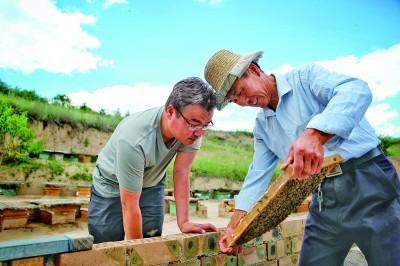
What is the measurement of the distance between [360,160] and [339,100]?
20.1 inches

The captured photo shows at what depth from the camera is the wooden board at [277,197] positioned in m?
1.72

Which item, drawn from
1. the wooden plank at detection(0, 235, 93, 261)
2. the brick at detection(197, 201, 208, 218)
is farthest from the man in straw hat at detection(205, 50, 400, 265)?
the brick at detection(197, 201, 208, 218)

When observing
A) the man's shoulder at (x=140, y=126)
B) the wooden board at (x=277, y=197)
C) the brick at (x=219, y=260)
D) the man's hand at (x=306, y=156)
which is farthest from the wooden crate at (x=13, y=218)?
the man's hand at (x=306, y=156)

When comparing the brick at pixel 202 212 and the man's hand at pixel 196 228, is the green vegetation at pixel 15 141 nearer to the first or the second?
the brick at pixel 202 212

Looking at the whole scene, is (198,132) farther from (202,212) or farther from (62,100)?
(62,100)

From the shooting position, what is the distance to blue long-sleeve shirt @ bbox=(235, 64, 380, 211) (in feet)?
5.69

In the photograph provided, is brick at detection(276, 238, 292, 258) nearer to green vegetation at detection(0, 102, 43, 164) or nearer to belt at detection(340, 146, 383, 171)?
belt at detection(340, 146, 383, 171)

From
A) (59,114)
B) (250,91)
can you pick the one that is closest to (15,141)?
(59,114)

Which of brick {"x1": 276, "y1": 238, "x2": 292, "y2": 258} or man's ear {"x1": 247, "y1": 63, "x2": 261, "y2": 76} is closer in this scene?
man's ear {"x1": 247, "y1": 63, "x2": 261, "y2": 76}

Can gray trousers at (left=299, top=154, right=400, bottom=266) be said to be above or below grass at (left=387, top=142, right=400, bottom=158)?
below

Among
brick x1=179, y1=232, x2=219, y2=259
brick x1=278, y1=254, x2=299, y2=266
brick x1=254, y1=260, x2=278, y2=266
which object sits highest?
brick x1=179, y1=232, x2=219, y2=259

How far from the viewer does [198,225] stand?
107 inches

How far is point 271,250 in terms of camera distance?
318cm

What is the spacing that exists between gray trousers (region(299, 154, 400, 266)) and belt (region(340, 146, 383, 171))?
1cm
